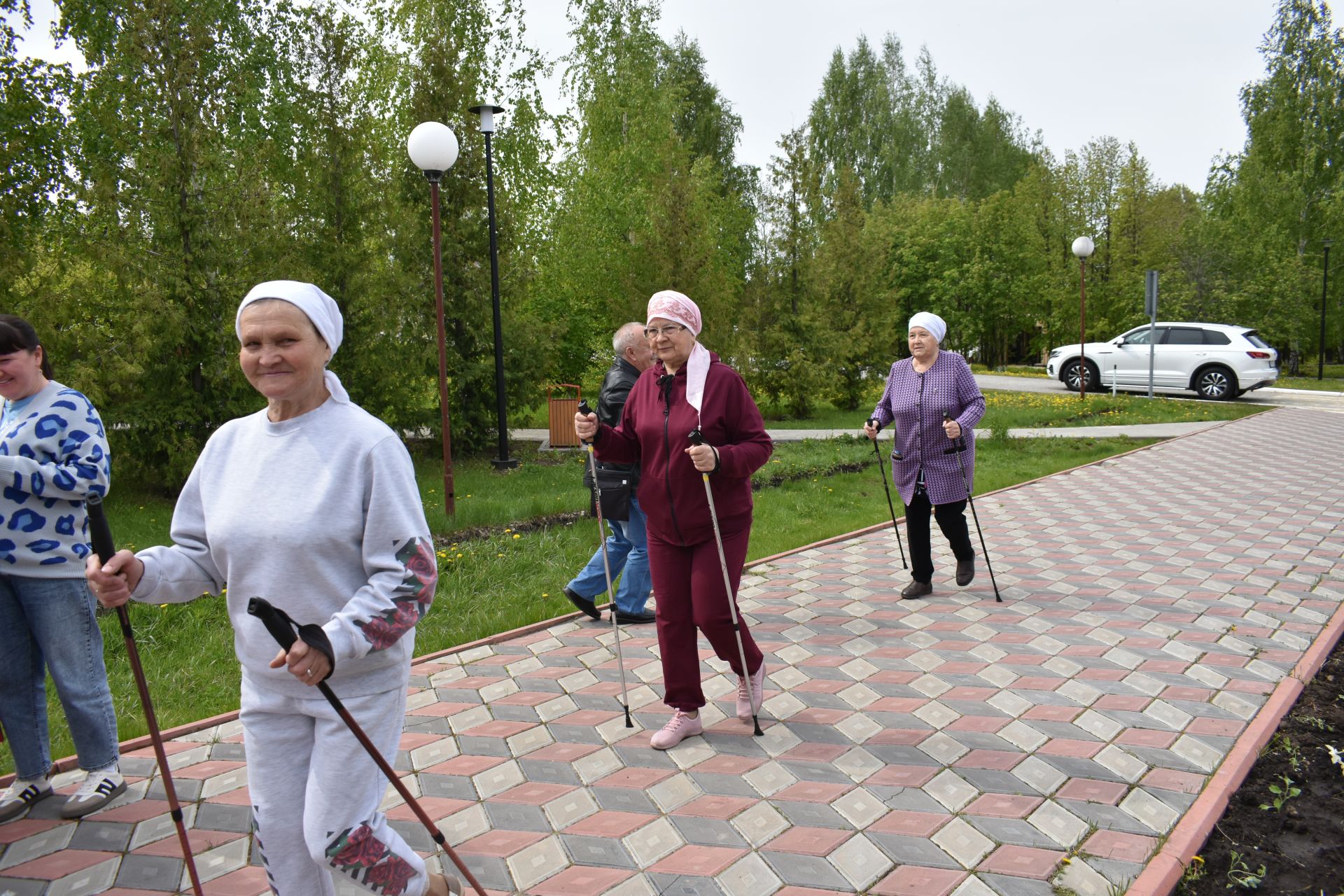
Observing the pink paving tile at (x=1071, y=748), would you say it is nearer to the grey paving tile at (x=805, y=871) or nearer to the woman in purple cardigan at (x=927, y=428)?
the grey paving tile at (x=805, y=871)

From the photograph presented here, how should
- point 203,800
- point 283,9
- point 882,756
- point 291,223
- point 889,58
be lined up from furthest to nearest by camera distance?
point 889,58, point 283,9, point 291,223, point 882,756, point 203,800

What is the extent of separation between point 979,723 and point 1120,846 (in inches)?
43.0

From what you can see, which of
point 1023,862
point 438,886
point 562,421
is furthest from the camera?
point 562,421

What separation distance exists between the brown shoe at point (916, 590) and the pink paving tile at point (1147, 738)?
231 centimetres

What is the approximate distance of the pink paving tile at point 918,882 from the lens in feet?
9.76

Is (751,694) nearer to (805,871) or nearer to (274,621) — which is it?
(805,871)

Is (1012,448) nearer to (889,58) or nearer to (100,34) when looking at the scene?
(100,34)

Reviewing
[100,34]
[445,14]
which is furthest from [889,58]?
[100,34]

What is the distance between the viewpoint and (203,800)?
3.70 metres

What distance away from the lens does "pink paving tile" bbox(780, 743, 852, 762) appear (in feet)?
13.1

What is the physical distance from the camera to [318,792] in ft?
7.19

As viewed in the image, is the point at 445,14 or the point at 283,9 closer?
the point at 445,14

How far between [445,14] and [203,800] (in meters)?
21.9

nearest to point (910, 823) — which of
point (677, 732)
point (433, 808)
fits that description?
point (677, 732)
